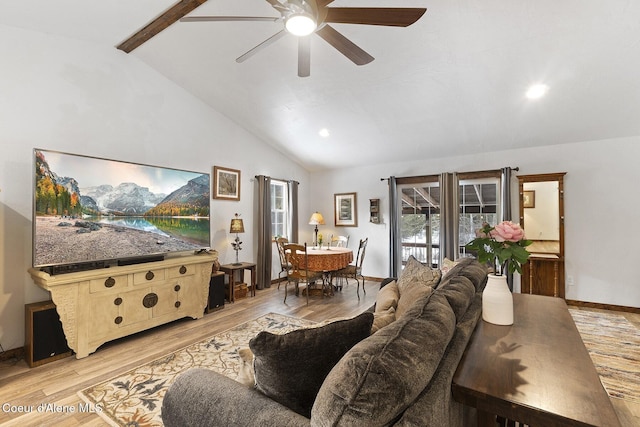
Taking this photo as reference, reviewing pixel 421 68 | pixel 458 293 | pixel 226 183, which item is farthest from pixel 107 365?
pixel 421 68

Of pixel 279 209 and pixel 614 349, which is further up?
pixel 279 209

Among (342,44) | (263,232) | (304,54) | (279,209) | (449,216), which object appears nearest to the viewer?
(342,44)

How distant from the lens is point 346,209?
6.24 meters

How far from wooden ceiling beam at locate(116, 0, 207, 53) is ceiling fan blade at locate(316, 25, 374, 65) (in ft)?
4.68

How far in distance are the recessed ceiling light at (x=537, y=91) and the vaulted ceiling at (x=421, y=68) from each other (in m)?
0.06

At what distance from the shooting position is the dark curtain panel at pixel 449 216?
491cm

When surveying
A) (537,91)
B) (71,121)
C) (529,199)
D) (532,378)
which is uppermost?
(537,91)

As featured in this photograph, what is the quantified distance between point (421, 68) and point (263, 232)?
3.52m

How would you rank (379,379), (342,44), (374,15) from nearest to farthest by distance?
(379,379)
(374,15)
(342,44)

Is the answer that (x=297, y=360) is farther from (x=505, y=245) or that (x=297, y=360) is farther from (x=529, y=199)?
(x=529, y=199)

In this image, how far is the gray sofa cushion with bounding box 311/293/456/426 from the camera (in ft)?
2.43

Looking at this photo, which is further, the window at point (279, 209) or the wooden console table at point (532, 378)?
the window at point (279, 209)

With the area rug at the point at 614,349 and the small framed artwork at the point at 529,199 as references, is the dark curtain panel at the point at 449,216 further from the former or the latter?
the area rug at the point at 614,349

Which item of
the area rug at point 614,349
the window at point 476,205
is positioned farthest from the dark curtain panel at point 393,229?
the area rug at point 614,349
